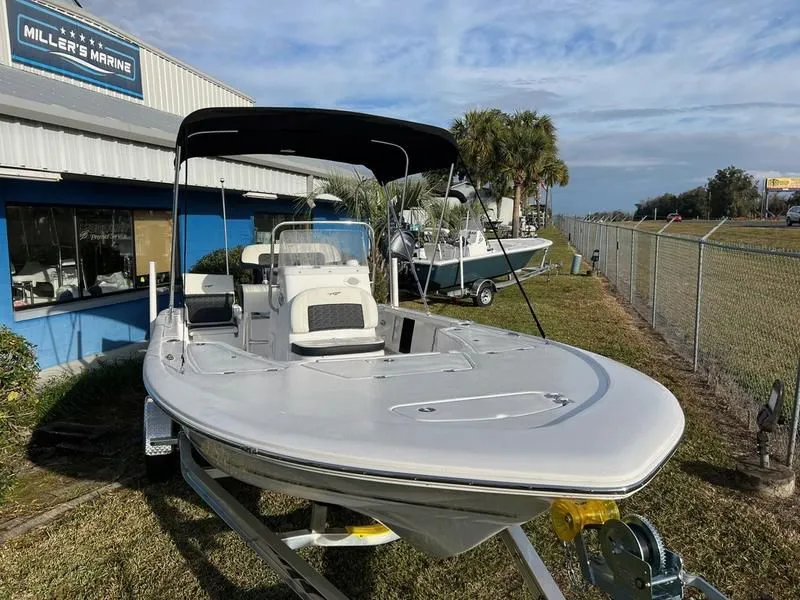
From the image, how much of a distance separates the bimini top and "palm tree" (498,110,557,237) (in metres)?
27.7

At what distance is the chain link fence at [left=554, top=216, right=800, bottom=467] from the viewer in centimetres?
591

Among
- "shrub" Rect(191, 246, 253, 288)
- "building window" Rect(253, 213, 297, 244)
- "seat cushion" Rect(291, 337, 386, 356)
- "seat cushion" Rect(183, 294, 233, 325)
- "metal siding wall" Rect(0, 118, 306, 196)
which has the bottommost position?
"seat cushion" Rect(183, 294, 233, 325)

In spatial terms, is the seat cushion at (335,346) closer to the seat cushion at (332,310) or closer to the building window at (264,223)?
the seat cushion at (332,310)

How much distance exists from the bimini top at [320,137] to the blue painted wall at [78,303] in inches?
35.5

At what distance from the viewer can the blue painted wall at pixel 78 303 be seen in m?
6.21

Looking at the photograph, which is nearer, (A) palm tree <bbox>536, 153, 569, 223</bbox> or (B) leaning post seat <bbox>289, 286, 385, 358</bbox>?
(B) leaning post seat <bbox>289, 286, 385, 358</bbox>

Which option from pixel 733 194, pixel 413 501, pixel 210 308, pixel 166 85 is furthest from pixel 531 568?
pixel 733 194

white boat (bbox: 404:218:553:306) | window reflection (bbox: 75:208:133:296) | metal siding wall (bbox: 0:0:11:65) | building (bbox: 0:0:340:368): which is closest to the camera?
building (bbox: 0:0:340:368)

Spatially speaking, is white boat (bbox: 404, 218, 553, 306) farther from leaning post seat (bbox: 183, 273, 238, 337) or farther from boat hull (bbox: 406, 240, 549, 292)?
leaning post seat (bbox: 183, 273, 238, 337)

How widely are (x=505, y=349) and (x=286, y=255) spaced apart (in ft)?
6.22

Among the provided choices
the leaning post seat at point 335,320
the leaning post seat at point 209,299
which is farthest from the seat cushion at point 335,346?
the leaning post seat at point 209,299

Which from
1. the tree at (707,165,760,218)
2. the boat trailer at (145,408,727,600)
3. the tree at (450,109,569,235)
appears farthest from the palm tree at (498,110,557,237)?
the tree at (707,165,760,218)

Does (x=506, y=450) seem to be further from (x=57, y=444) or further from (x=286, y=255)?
(x=57, y=444)

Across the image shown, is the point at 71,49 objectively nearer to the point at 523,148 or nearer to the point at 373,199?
the point at 373,199
